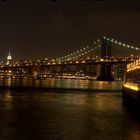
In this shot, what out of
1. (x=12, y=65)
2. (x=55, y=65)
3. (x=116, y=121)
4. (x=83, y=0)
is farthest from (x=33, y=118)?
(x=12, y=65)

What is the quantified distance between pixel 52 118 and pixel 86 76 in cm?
13127

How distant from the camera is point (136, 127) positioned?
21.2m

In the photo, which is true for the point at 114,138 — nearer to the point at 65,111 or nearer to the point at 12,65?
the point at 65,111

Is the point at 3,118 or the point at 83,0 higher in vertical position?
the point at 83,0

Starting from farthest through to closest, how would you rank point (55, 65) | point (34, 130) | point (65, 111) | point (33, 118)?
point (55, 65), point (65, 111), point (33, 118), point (34, 130)

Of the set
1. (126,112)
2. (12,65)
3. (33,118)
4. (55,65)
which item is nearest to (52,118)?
(33,118)

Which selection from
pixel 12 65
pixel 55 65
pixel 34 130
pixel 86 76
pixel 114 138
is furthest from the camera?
pixel 86 76

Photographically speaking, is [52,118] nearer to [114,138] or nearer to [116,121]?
[116,121]

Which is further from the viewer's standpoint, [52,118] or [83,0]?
[52,118]

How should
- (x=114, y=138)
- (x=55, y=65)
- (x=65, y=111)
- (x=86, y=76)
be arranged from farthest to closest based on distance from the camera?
(x=86, y=76) → (x=55, y=65) → (x=65, y=111) → (x=114, y=138)

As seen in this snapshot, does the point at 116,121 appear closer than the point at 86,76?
Yes

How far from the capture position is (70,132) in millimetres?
19094

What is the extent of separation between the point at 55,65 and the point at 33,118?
76.4 m

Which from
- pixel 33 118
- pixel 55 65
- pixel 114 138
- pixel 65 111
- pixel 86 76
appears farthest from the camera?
pixel 86 76
